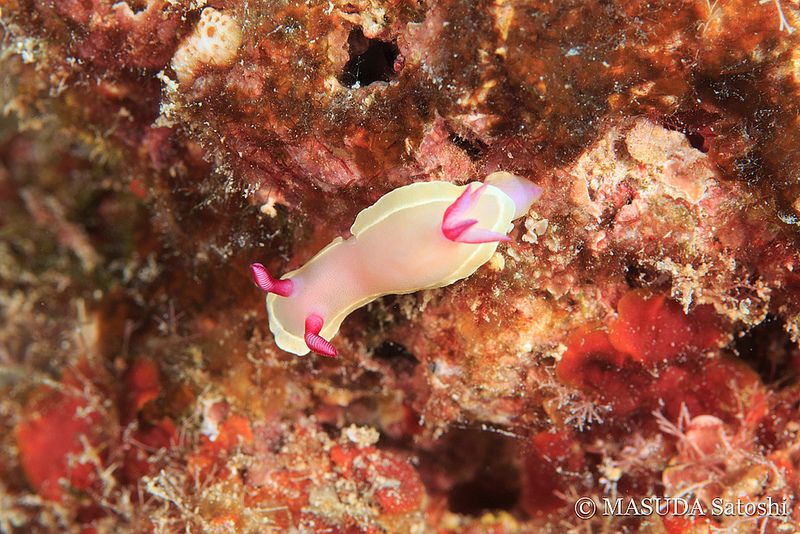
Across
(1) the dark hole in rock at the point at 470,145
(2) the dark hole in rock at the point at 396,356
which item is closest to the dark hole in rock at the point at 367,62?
(1) the dark hole in rock at the point at 470,145

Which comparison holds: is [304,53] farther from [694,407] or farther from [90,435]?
[90,435]

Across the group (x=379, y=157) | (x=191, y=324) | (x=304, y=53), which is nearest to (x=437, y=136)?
(x=379, y=157)

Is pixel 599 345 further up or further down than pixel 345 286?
further down

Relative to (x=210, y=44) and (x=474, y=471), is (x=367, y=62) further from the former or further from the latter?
(x=474, y=471)

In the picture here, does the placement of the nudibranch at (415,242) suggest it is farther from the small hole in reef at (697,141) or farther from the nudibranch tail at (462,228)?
the small hole in reef at (697,141)

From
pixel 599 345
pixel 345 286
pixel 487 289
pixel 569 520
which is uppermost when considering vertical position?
pixel 345 286

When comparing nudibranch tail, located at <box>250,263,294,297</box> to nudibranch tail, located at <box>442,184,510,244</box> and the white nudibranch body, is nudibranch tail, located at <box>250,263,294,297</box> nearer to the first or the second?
nudibranch tail, located at <box>442,184,510,244</box>

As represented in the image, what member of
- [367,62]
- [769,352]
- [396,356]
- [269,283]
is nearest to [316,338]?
[269,283]
